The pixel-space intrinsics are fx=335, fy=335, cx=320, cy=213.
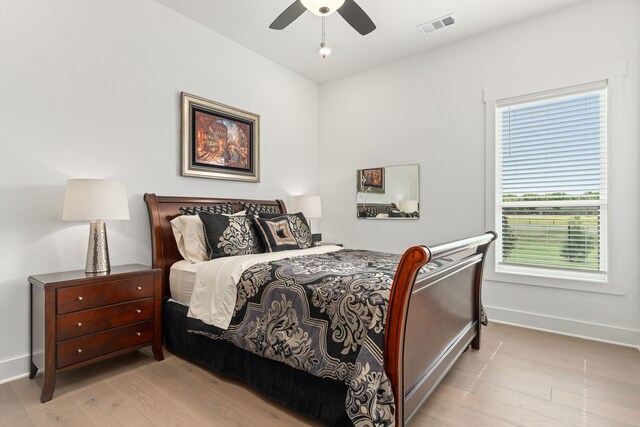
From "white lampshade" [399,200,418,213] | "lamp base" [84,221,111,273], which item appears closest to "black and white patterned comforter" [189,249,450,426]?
"lamp base" [84,221,111,273]

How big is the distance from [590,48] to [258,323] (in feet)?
11.9

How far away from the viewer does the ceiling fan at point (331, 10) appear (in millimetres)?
2197

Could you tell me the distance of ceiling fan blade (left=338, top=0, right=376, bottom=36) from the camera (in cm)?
228

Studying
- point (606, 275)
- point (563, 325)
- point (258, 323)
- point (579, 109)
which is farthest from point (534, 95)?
point (258, 323)

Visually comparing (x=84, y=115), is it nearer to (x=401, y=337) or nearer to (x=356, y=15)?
(x=356, y=15)

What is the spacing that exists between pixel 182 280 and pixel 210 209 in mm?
807

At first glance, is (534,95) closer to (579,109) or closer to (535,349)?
(579,109)

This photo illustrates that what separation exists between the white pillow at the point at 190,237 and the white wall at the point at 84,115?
32 cm

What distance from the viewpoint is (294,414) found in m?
1.84

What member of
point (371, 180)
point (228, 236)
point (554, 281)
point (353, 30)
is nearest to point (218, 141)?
point (228, 236)

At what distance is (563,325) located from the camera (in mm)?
3102

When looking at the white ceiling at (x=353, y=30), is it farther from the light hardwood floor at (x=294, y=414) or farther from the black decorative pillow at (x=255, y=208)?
the light hardwood floor at (x=294, y=414)

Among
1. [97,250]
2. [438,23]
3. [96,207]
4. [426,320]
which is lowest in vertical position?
[426,320]

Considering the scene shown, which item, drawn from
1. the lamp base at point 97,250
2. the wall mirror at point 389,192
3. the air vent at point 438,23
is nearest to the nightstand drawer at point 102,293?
the lamp base at point 97,250
